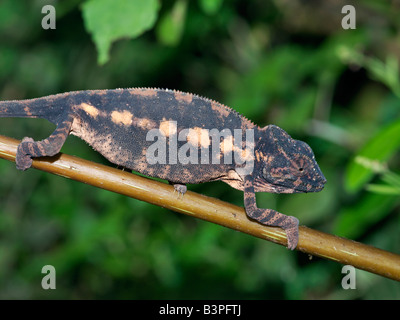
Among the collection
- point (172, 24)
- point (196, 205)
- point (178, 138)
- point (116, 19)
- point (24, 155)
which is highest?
point (172, 24)

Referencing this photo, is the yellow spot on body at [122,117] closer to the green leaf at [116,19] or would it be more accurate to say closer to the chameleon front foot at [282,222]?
the green leaf at [116,19]

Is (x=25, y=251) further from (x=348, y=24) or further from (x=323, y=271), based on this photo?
(x=348, y=24)

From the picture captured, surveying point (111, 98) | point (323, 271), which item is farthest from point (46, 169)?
point (323, 271)

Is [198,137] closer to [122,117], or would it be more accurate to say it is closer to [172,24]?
[122,117]

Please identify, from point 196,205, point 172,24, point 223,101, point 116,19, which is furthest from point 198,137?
point 223,101

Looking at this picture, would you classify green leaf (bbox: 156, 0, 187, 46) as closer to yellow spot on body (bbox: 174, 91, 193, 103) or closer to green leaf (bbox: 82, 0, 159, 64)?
green leaf (bbox: 82, 0, 159, 64)
